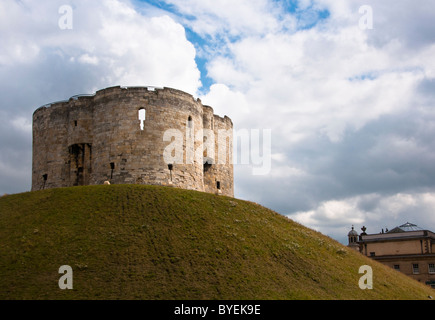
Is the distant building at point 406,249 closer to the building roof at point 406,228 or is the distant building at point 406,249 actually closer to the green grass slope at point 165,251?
the building roof at point 406,228

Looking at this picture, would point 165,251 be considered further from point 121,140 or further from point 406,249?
point 406,249

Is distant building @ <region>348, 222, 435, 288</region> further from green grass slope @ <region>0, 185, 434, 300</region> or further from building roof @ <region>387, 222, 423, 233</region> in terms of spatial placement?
green grass slope @ <region>0, 185, 434, 300</region>

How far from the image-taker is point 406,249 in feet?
226

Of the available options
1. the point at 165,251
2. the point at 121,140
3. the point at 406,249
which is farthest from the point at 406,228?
the point at 165,251

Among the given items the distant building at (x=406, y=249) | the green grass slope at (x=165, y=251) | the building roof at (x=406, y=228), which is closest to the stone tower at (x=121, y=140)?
the green grass slope at (x=165, y=251)

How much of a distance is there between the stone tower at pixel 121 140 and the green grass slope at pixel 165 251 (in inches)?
177

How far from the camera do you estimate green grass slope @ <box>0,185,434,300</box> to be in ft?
85.3

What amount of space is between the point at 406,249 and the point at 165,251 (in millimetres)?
49692

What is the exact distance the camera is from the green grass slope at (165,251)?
26.0m

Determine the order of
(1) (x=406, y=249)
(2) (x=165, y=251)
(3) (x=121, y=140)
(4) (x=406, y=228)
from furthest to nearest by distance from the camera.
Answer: (4) (x=406, y=228), (1) (x=406, y=249), (3) (x=121, y=140), (2) (x=165, y=251)

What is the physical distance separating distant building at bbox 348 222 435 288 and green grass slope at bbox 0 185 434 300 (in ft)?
97.6

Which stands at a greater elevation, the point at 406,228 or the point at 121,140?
the point at 121,140

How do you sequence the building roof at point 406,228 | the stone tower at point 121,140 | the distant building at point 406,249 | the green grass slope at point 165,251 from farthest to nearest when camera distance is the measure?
the building roof at point 406,228
the distant building at point 406,249
the stone tower at point 121,140
the green grass slope at point 165,251
